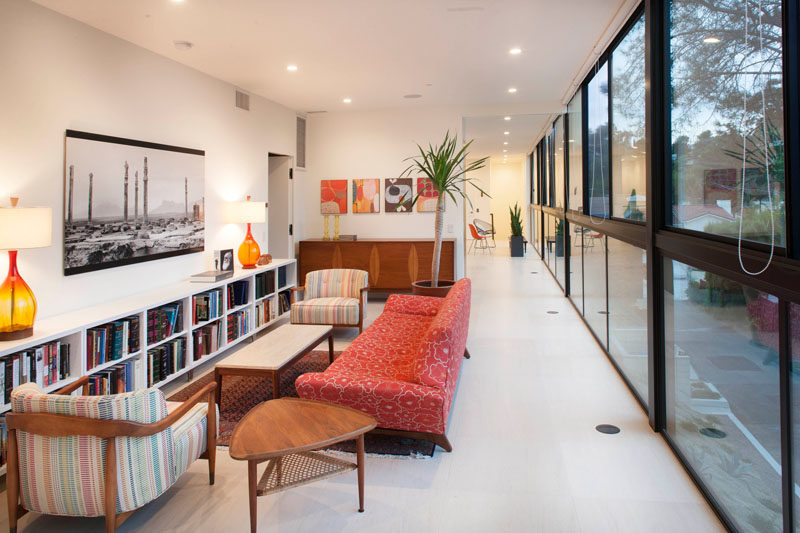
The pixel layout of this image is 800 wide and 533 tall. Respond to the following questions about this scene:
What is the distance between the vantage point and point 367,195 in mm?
8023

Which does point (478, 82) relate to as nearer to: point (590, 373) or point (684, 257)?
point (590, 373)

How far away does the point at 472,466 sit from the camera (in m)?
2.84

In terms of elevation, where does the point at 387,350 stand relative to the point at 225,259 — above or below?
below

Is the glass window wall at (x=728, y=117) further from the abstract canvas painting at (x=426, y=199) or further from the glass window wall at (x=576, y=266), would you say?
the abstract canvas painting at (x=426, y=199)

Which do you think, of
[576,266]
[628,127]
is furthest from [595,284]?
[628,127]

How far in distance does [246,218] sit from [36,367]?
2995 millimetres

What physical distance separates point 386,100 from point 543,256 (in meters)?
6.60

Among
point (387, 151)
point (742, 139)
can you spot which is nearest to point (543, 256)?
point (387, 151)

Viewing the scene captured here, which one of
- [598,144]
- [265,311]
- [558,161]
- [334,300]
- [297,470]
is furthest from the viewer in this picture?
[558,161]

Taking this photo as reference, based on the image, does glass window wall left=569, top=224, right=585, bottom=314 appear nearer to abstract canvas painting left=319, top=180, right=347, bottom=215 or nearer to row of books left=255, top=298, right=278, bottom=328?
abstract canvas painting left=319, top=180, right=347, bottom=215

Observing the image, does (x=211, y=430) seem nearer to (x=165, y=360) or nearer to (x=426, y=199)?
(x=165, y=360)

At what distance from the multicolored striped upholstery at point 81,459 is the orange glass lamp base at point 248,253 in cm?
365

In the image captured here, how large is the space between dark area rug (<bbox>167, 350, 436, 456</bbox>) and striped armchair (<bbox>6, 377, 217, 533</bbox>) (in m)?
0.74

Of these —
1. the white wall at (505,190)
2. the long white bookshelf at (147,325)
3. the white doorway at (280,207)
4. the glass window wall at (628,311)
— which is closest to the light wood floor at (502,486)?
the glass window wall at (628,311)
